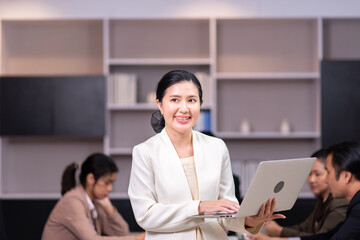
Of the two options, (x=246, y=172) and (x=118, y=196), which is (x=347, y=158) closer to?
(x=246, y=172)

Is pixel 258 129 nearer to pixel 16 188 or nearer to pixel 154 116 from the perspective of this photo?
pixel 16 188

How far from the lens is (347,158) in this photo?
8.46 feet

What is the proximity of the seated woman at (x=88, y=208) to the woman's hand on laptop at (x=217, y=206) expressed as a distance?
1.35 m

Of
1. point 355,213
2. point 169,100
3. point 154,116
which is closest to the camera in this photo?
point 169,100

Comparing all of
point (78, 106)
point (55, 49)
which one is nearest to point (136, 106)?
point (78, 106)

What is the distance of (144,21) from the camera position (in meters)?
5.37

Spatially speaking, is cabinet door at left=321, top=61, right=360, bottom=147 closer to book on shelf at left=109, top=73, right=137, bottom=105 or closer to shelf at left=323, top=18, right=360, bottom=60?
shelf at left=323, top=18, right=360, bottom=60

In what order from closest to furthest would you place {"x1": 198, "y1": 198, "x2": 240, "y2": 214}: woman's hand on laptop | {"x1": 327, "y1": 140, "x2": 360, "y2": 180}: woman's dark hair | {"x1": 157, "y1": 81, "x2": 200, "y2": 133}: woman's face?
{"x1": 198, "y1": 198, "x2": 240, "y2": 214}: woman's hand on laptop
{"x1": 157, "y1": 81, "x2": 200, "y2": 133}: woman's face
{"x1": 327, "y1": 140, "x2": 360, "y2": 180}: woman's dark hair

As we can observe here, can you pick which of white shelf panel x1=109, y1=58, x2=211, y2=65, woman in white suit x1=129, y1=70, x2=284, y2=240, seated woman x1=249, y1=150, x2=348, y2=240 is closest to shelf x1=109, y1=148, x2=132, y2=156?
white shelf panel x1=109, y1=58, x2=211, y2=65

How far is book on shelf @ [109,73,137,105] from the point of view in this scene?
5.17 metres

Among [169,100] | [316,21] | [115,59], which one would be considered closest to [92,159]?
[169,100]

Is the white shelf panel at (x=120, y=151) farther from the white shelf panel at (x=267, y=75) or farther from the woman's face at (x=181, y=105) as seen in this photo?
the woman's face at (x=181, y=105)

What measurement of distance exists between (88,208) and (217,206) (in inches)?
65.0

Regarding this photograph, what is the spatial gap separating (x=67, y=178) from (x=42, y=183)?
2.30 m
